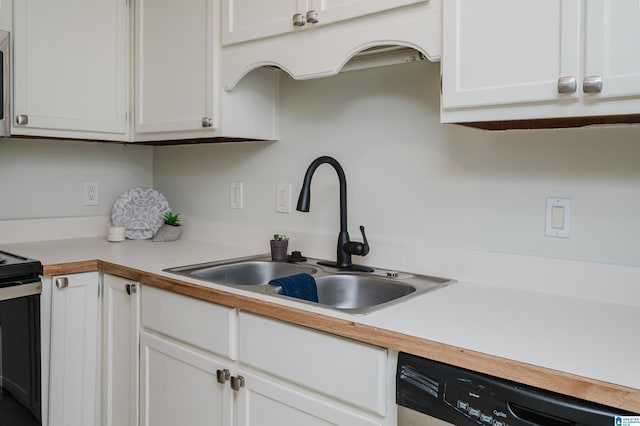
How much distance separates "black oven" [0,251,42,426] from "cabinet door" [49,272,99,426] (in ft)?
0.20

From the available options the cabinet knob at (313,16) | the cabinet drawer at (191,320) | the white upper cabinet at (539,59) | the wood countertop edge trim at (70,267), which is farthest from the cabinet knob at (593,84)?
the wood countertop edge trim at (70,267)

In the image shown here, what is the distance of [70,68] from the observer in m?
2.16

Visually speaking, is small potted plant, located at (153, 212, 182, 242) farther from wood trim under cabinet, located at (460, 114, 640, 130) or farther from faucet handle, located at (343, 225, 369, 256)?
wood trim under cabinet, located at (460, 114, 640, 130)

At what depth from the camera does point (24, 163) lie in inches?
91.8

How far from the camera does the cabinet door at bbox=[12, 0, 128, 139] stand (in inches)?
80.3

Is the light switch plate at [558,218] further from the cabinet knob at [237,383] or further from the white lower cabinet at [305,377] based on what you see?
the cabinet knob at [237,383]

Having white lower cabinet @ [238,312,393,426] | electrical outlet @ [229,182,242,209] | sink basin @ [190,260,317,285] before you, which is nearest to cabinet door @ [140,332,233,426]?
white lower cabinet @ [238,312,393,426]

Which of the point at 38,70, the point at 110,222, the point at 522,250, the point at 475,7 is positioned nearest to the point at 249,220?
the point at 110,222

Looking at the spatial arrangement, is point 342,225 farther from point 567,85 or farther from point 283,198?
point 567,85

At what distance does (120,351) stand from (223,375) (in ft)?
2.08

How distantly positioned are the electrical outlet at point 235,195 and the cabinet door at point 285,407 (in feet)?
3.42

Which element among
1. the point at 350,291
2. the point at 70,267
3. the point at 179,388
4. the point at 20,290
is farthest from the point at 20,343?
the point at 350,291

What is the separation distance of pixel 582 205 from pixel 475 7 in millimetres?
604

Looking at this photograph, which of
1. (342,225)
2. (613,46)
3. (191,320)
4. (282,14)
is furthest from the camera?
(342,225)
